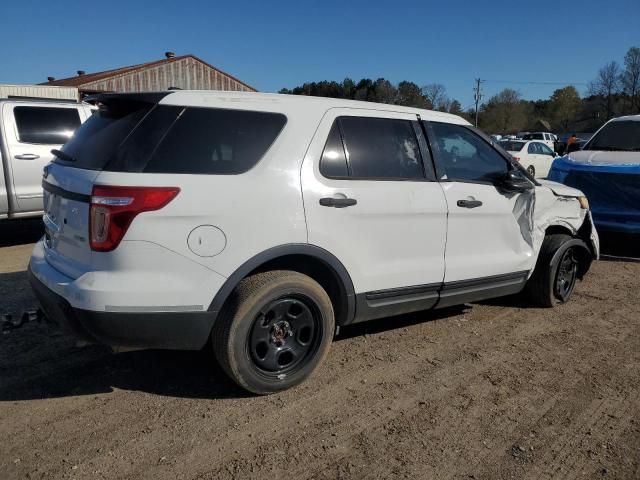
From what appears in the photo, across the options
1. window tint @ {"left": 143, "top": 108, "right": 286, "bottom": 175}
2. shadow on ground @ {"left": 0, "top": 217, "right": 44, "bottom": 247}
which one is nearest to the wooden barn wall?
shadow on ground @ {"left": 0, "top": 217, "right": 44, "bottom": 247}

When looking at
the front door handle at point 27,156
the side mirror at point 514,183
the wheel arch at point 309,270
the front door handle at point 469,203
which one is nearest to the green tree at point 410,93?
the front door handle at point 27,156

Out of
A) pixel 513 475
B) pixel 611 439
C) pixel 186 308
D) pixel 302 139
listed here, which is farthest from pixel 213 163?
pixel 611 439

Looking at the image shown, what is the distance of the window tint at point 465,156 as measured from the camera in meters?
4.07

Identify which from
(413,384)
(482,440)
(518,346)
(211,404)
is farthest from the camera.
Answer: (518,346)

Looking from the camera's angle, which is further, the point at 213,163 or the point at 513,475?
the point at 213,163

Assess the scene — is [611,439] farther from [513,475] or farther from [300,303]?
[300,303]

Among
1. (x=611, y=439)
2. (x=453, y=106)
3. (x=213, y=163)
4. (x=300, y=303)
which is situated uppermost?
(x=453, y=106)

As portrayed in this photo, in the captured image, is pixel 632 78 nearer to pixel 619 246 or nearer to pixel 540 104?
pixel 540 104

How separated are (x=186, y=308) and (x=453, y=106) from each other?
88.7m

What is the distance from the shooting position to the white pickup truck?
7270 mm

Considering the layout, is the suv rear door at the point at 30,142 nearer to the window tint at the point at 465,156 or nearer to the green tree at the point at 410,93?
the window tint at the point at 465,156

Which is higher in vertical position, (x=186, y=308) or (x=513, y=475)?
(x=186, y=308)

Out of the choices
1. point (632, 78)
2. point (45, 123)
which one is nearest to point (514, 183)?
point (45, 123)

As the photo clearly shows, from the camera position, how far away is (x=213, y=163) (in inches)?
117
